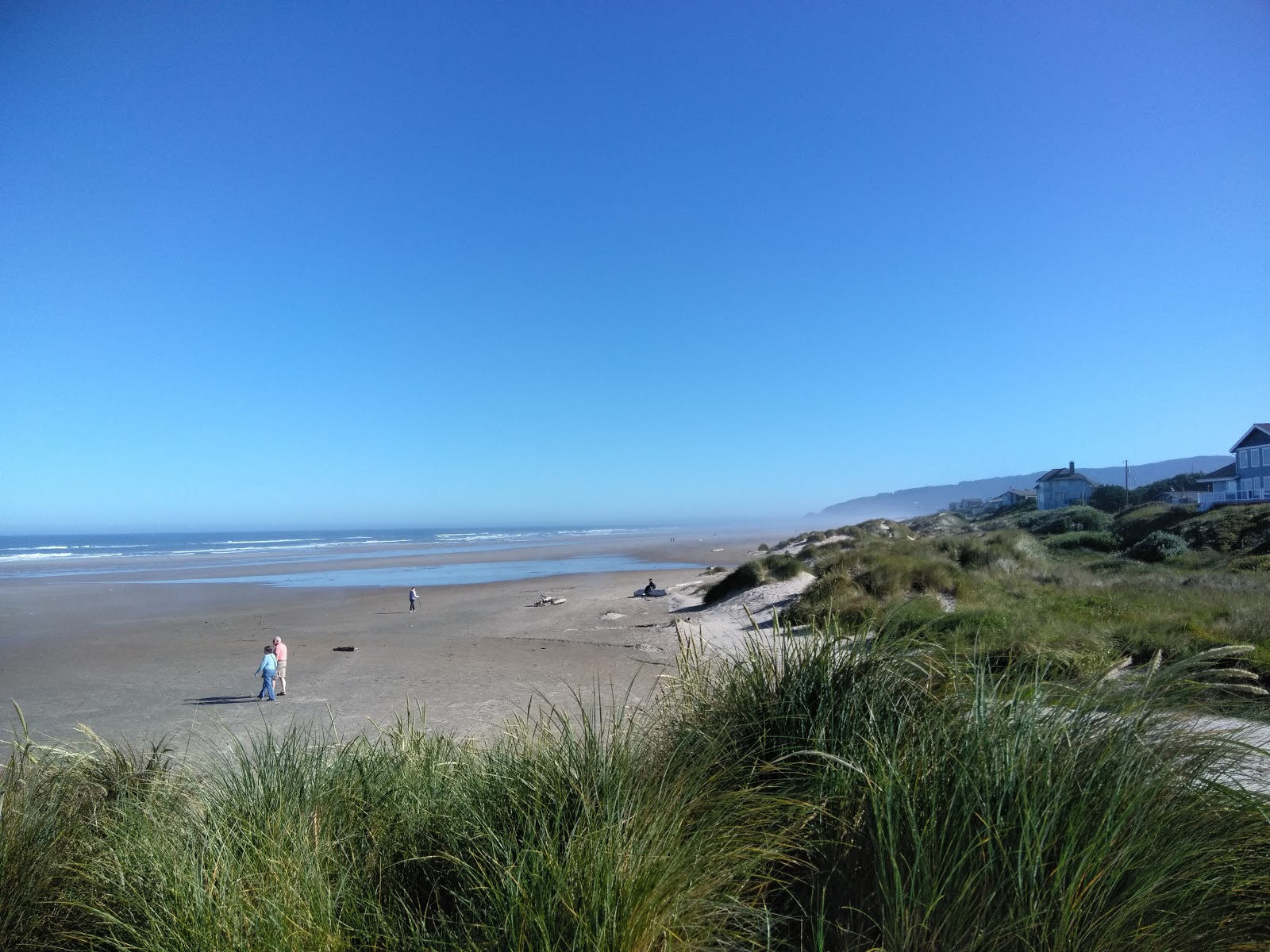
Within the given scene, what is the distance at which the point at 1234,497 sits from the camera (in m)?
44.2

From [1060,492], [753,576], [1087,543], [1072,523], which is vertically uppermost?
[1060,492]

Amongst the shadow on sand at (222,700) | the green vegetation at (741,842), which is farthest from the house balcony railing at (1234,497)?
the green vegetation at (741,842)

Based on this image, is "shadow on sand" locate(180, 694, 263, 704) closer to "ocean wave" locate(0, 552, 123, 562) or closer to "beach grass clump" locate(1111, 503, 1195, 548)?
"beach grass clump" locate(1111, 503, 1195, 548)

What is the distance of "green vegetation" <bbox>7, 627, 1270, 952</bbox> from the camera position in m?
2.20

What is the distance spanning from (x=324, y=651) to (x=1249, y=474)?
48903 mm

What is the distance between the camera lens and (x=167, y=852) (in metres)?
2.79

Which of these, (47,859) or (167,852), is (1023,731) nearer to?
(167,852)

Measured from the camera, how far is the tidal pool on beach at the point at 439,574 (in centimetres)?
3725

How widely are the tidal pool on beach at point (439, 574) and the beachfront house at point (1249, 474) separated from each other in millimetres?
30994

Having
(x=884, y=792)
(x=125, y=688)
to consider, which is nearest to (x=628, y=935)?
(x=884, y=792)

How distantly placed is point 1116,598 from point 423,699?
481 inches

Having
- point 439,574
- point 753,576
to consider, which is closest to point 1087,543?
point 753,576

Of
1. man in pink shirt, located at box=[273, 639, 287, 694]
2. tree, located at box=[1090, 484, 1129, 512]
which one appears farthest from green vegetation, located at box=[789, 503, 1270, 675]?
tree, located at box=[1090, 484, 1129, 512]

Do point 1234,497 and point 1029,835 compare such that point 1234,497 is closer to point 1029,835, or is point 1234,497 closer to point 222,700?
point 222,700
